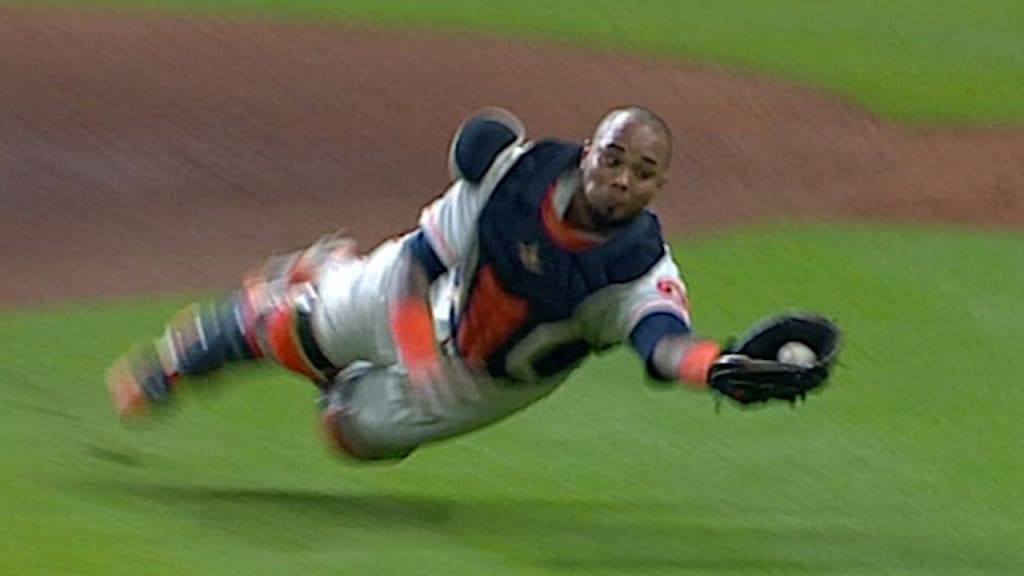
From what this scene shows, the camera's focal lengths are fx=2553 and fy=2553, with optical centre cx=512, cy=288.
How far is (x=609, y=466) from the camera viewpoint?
681cm

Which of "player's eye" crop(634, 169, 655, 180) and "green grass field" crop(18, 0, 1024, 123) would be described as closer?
"player's eye" crop(634, 169, 655, 180)

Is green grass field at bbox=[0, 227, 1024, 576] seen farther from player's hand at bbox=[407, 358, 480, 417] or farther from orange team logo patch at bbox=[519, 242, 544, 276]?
orange team logo patch at bbox=[519, 242, 544, 276]

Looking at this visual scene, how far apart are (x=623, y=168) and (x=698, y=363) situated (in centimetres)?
51

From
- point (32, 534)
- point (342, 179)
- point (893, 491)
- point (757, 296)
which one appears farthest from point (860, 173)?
point (32, 534)

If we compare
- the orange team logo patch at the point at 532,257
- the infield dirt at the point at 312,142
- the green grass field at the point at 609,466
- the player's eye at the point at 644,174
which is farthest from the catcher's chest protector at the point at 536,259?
the infield dirt at the point at 312,142

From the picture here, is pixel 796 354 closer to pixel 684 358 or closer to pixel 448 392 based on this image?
pixel 684 358

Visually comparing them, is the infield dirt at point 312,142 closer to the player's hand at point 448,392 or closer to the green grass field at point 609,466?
the green grass field at point 609,466

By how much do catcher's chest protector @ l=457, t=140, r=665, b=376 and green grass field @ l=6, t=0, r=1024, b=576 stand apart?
1.61 feet

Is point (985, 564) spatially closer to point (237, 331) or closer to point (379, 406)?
point (379, 406)

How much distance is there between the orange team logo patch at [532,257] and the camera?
5.59 m

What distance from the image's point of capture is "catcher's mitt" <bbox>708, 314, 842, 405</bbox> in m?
4.99

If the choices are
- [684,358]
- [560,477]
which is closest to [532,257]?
[684,358]

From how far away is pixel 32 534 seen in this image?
16.6 feet

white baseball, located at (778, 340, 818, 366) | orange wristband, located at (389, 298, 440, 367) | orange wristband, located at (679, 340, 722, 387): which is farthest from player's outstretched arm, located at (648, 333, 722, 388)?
orange wristband, located at (389, 298, 440, 367)
